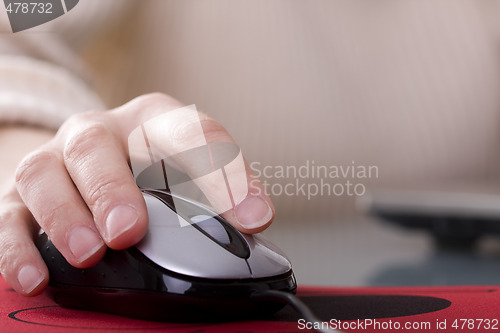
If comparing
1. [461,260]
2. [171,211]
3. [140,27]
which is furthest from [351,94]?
[171,211]

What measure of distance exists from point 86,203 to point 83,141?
0.20 ft

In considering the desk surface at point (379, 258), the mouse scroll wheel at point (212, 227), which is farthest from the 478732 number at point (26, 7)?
the mouse scroll wheel at point (212, 227)

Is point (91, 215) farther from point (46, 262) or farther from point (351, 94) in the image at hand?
point (351, 94)

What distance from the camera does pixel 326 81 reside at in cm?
150

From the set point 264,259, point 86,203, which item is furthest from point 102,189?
point 264,259

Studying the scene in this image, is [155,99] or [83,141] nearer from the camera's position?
[83,141]

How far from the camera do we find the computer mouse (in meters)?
0.33

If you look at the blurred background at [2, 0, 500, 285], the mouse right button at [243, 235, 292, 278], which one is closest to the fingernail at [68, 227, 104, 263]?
the mouse right button at [243, 235, 292, 278]

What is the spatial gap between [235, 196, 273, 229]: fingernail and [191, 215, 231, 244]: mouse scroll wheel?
2 centimetres

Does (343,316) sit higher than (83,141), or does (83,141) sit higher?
(83,141)

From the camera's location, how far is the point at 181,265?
1.09ft

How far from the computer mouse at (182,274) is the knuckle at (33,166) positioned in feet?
0.21

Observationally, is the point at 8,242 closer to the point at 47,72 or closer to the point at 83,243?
the point at 83,243

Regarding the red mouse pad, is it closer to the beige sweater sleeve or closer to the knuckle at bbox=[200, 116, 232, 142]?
the knuckle at bbox=[200, 116, 232, 142]
